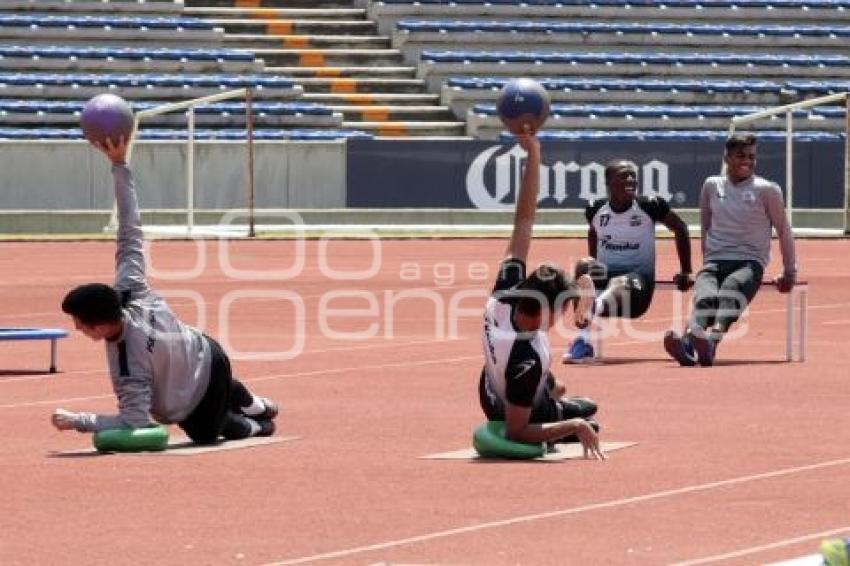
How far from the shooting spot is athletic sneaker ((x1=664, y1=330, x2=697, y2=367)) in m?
19.4

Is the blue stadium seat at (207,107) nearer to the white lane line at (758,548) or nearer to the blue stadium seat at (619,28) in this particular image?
the blue stadium seat at (619,28)

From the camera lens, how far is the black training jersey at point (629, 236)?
20.6 metres

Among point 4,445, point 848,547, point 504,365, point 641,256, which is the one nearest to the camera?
point 848,547

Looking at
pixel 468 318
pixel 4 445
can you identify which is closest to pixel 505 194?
pixel 468 318

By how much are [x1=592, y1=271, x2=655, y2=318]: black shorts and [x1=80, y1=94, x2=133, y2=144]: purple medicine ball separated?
6859mm

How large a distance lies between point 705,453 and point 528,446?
3.22 feet

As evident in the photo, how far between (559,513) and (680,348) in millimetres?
8544

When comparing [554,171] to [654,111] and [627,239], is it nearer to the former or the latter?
[654,111]

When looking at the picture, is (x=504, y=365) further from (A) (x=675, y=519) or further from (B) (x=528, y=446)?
(A) (x=675, y=519)

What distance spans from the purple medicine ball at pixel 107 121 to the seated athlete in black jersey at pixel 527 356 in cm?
220

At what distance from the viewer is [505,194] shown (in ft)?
157

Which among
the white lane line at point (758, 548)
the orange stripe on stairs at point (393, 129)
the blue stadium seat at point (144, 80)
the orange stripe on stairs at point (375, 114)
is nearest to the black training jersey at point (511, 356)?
the white lane line at point (758, 548)

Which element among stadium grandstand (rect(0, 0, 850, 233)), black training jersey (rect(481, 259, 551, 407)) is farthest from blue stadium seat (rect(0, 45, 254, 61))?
black training jersey (rect(481, 259, 551, 407))

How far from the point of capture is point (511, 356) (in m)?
13.0
